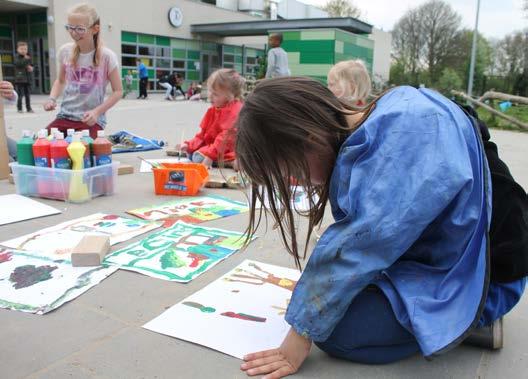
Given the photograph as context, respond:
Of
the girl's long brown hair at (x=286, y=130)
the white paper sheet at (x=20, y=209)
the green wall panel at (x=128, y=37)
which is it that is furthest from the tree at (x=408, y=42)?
the girl's long brown hair at (x=286, y=130)

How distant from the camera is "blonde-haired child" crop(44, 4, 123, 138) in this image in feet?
12.6

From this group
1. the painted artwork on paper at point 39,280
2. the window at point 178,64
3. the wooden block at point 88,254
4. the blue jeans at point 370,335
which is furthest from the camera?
the window at point 178,64

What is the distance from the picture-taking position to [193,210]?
9.86ft

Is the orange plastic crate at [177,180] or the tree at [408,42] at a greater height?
the tree at [408,42]

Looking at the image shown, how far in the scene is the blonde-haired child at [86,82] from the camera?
12.6 feet

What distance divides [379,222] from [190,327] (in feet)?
2.48

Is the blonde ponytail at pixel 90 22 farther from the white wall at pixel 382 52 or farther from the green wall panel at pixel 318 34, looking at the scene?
the white wall at pixel 382 52

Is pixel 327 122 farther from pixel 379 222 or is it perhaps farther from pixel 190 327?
pixel 190 327

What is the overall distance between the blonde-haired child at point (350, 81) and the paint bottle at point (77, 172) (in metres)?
1.89

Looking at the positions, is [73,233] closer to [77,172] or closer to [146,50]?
[77,172]

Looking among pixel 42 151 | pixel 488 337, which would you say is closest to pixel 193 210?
pixel 42 151

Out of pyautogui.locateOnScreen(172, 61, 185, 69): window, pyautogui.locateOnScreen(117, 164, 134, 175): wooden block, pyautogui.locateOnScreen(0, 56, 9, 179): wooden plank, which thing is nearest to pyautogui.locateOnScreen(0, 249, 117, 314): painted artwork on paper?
pyautogui.locateOnScreen(0, 56, 9, 179): wooden plank

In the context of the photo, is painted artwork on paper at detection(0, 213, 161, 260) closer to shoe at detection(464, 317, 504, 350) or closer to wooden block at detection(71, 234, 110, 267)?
wooden block at detection(71, 234, 110, 267)

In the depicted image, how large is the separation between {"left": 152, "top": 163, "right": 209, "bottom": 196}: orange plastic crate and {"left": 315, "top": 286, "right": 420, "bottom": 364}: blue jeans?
2147mm
